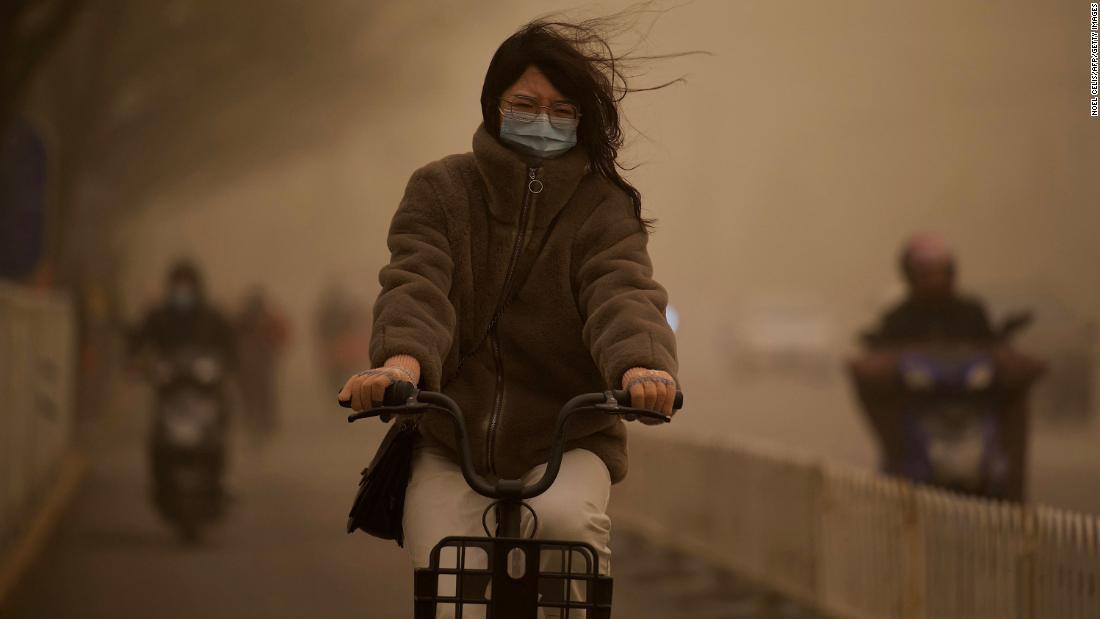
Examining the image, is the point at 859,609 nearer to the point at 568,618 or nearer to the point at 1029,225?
the point at 568,618

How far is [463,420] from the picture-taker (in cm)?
362

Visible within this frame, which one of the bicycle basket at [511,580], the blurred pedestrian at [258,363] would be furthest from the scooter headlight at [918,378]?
the blurred pedestrian at [258,363]

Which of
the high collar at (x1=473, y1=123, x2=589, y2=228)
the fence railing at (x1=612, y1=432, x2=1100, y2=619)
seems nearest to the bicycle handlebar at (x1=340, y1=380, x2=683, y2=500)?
the high collar at (x1=473, y1=123, x2=589, y2=228)

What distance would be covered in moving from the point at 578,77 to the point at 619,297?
583mm

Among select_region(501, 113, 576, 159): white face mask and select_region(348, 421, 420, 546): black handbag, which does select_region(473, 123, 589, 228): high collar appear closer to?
select_region(501, 113, 576, 159): white face mask

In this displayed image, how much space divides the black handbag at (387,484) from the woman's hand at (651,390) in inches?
22.5

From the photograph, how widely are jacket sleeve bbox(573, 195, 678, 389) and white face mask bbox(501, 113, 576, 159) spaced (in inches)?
6.6

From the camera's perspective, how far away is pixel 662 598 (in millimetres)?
10805

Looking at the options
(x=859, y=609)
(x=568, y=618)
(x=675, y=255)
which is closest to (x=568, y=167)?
(x=568, y=618)

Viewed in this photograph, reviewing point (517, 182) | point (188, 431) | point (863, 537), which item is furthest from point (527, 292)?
point (188, 431)

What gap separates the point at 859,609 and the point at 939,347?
9.14ft

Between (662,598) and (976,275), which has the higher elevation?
(976,275)

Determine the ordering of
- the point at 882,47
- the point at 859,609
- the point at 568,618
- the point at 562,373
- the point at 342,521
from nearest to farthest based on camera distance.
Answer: the point at 568,618 → the point at 562,373 → the point at 859,609 → the point at 342,521 → the point at 882,47

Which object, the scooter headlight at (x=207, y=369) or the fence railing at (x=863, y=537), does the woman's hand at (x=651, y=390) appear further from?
the scooter headlight at (x=207, y=369)
